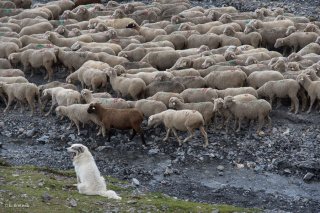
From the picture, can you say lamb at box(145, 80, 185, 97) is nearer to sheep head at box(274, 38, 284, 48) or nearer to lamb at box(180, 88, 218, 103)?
lamb at box(180, 88, 218, 103)

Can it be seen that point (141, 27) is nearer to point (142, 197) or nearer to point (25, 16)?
point (25, 16)

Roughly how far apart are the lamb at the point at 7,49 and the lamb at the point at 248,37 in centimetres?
737

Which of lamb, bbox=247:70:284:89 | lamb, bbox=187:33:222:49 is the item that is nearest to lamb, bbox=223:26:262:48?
lamb, bbox=187:33:222:49

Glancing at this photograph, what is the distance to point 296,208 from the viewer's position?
53.1ft

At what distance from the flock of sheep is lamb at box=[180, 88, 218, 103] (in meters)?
0.03

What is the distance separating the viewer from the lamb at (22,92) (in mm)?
21378

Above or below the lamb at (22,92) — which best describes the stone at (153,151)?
below

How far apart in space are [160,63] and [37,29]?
600 cm

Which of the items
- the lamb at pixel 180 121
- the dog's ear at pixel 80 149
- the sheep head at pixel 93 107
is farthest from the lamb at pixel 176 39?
the dog's ear at pixel 80 149

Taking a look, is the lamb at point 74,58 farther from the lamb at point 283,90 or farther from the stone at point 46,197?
the stone at point 46,197

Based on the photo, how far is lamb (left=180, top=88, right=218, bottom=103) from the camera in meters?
20.4

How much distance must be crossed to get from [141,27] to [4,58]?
18.3 ft

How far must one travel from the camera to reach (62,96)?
69.1 ft

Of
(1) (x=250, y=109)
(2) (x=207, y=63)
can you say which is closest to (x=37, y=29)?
(2) (x=207, y=63)
